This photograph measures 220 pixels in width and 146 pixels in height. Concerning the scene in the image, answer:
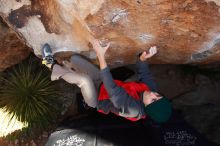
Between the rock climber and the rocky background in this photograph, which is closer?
the rocky background

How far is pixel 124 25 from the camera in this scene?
13.3 ft

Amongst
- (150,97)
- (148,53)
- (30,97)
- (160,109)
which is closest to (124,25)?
(148,53)

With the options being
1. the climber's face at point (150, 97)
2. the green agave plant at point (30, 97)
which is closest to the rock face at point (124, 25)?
the climber's face at point (150, 97)

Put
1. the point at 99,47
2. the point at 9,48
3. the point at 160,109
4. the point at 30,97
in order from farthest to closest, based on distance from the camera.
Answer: the point at 30,97 → the point at 9,48 → the point at 99,47 → the point at 160,109

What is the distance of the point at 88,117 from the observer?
5.52 m

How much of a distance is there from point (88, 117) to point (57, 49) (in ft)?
4.65

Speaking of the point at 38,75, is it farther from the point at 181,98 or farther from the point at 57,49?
the point at 181,98

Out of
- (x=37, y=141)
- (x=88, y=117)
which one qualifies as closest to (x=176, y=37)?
(x=88, y=117)

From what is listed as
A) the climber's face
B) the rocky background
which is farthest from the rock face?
the climber's face

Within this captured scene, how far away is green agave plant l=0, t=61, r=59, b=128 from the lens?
5.68 meters

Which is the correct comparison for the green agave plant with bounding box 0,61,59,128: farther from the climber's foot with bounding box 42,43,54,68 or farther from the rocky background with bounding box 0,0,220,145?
the climber's foot with bounding box 42,43,54,68

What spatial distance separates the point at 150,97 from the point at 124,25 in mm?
824

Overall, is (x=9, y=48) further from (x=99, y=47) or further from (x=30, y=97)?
(x=99, y=47)

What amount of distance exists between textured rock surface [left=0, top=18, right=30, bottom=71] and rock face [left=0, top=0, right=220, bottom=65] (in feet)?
2.43
